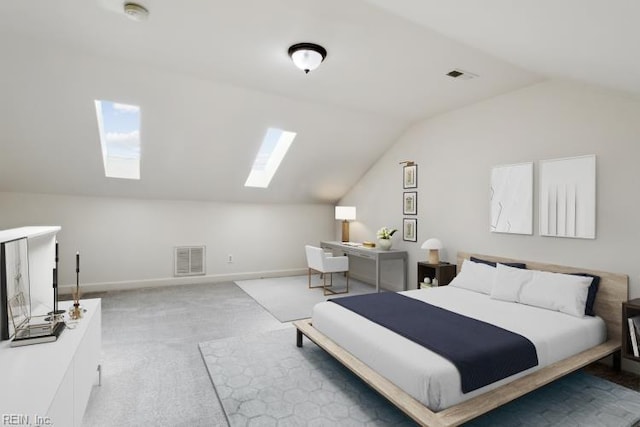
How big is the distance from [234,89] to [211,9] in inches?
62.0

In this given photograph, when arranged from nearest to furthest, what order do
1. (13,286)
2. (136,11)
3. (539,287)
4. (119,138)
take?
(13,286) → (136,11) → (539,287) → (119,138)

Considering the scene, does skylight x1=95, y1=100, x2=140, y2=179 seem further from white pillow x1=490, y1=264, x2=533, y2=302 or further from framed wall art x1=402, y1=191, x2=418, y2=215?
white pillow x1=490, y1=264, x2=533, y2=302

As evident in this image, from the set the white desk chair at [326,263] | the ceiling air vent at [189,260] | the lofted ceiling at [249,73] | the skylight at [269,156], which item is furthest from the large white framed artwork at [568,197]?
the ceiling air vent at [189,260]

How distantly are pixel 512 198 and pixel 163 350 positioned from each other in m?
3.85

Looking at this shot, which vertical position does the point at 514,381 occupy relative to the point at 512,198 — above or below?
below

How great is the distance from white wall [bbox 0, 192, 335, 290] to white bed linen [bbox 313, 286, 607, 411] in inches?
135

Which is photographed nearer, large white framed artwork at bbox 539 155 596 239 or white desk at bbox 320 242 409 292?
large white framed artwork at bbox 539 155 596 239

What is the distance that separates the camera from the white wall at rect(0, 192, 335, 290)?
16.4ft

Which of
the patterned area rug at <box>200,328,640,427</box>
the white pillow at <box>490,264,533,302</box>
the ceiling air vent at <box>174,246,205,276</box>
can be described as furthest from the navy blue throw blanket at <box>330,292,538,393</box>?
the ceiling air vent at <box>174,246,205,276</box>

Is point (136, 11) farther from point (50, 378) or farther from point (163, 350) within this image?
point (163, 350)

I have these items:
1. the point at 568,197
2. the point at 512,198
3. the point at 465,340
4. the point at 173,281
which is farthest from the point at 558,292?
the point at 173,281

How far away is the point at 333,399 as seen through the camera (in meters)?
2.37

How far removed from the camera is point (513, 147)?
3.74 meters

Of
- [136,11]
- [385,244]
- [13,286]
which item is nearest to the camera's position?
[13,286]
